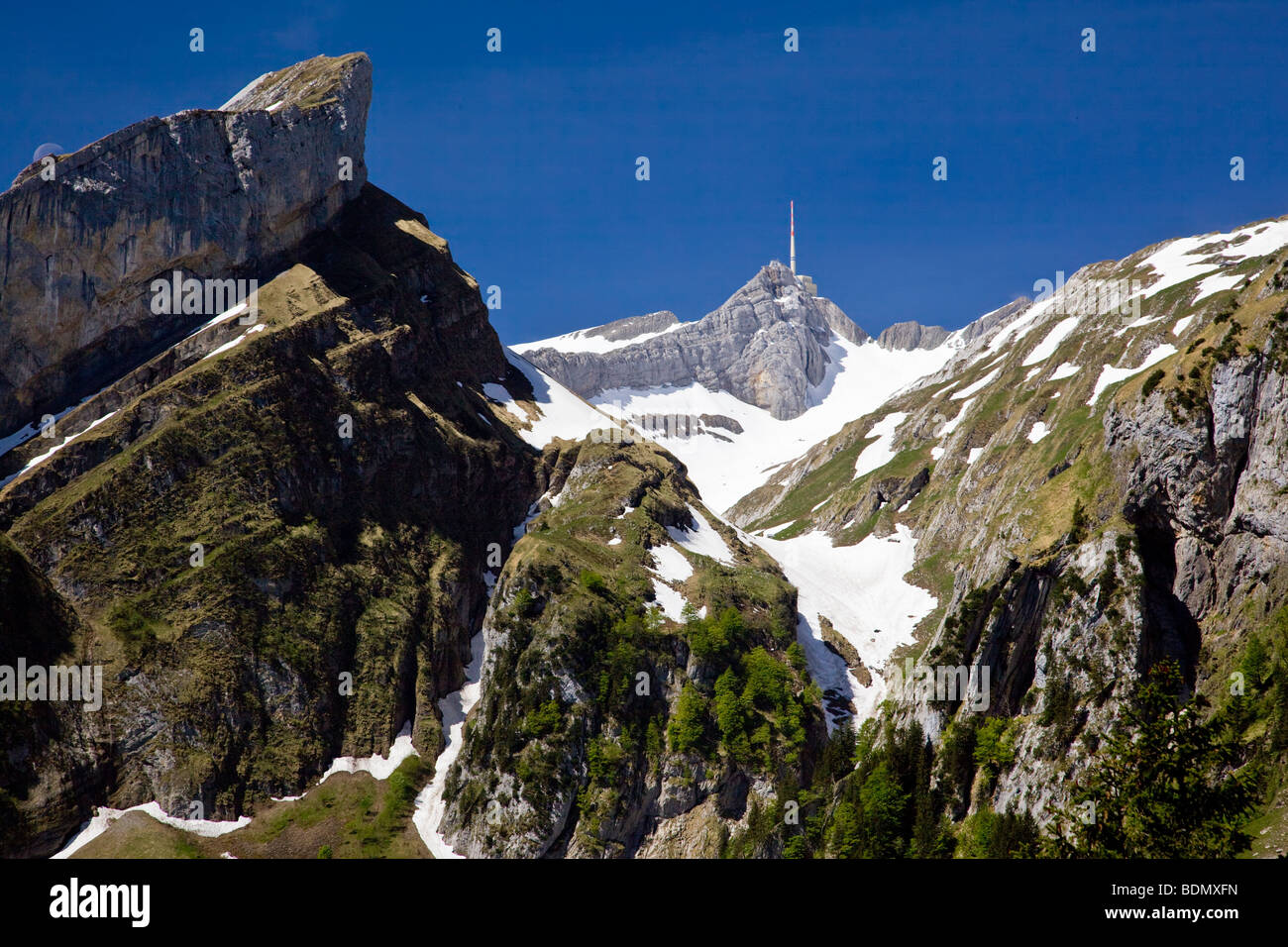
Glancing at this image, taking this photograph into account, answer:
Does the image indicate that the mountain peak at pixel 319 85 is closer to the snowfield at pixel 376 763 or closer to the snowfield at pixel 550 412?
the snowfield at pixel 550 412

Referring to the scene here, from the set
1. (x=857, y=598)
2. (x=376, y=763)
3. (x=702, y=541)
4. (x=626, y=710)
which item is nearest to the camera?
(x=626, y=710)

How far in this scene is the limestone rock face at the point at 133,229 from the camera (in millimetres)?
131250

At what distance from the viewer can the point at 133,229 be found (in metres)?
137

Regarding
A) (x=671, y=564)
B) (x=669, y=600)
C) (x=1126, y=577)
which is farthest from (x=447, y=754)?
(x=1126, y=577)

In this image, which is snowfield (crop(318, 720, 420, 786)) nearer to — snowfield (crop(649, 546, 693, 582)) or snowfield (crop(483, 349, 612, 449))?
snowfield (crop(649, 546, 693, 582))

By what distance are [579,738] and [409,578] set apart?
123ft

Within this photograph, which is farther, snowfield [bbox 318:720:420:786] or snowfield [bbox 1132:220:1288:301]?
snowfield [bbox 1132:220:1288:301]

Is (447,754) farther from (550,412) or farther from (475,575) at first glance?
(550,412)

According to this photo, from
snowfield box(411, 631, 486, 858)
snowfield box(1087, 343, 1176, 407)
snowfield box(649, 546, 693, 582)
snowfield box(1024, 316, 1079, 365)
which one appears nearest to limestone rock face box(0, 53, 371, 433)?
snowfield box(411, 631, 486, 858)

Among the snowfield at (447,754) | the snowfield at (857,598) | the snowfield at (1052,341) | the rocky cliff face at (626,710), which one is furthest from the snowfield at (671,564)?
the snowfield at (1052,341)

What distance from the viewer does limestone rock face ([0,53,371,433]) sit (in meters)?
131

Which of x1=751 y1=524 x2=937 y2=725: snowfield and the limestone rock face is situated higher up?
the limestone rock face
